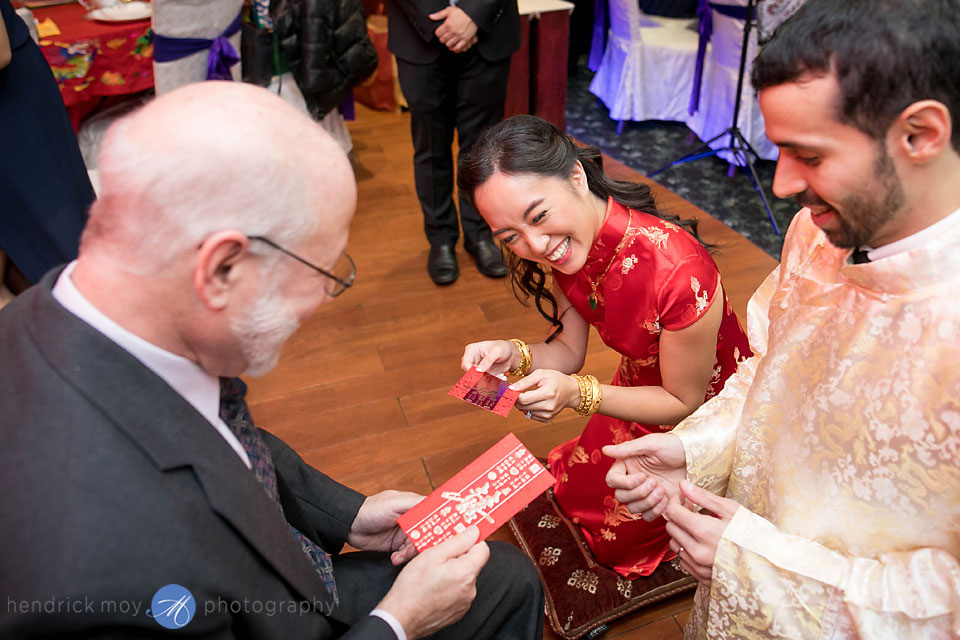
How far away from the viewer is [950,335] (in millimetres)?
892

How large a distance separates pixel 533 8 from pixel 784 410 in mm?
3322

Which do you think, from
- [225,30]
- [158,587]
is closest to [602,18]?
[225,30]

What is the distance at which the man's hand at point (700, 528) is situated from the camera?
112 centimetres

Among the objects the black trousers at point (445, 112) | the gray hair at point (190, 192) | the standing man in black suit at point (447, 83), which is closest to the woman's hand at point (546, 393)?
the gray hair at point (190, 192)

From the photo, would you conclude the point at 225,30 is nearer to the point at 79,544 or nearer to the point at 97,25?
the point at 97,25

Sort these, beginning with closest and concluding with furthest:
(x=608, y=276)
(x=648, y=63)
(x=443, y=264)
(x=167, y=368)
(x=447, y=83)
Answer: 1. (x=167, y=368)
2. (x=608, y=276)
3. (x=447, y=83)
4. (x=443, y=264)
5. (x=648, y=63)

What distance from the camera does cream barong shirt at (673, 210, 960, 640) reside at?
0.91m

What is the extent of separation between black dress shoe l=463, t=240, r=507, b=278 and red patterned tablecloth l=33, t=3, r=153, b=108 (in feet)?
5.63

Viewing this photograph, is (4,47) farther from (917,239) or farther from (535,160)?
(917,239)

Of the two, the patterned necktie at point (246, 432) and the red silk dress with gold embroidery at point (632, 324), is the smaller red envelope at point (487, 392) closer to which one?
the red silk dress with gold embroidery at point (632, 324)

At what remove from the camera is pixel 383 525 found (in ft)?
4.45

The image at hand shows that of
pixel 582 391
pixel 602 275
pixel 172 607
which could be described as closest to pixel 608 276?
pixel 602 275

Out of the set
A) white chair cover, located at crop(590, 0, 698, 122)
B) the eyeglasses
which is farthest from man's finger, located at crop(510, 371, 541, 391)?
white chair cover, located at crop(590, 0, 698, 122)

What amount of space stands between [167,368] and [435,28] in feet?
7.17
